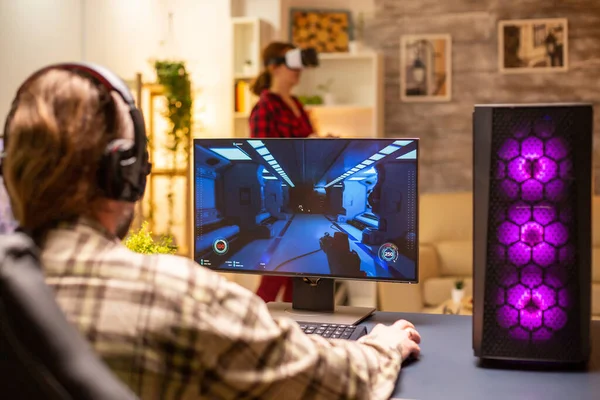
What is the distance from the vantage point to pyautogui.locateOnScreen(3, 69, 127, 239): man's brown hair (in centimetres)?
94

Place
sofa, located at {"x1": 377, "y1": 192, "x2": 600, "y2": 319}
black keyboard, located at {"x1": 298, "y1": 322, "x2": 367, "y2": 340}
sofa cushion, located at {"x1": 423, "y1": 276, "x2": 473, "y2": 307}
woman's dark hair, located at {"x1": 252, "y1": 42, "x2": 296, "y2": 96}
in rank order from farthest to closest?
sofa cushion, located at {"x1": 423, "y1": 276, "x2": 473, "y2": 307} < sofa, located at {"x1": 377, "y1": 192, "x2": 600, "y2": 319} < woman's dark hair, located at {"x1": 252, "y1": 42, "x2": 296, "y2": 96} < black keyboard, located at {"x1": 298, "y1": 322, "x2": 367, "y2": 340}

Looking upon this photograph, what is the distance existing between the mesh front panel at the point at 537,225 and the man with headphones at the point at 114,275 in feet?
1.89

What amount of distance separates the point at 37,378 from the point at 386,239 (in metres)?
1.20

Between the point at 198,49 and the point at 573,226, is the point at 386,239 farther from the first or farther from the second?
the point at 198,49

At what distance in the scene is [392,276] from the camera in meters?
1.85

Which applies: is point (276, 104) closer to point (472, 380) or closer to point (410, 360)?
point (410, 360)

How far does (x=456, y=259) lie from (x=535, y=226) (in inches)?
130

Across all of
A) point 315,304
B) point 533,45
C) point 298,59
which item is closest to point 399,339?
point 315,304

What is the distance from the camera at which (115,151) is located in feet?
3.27

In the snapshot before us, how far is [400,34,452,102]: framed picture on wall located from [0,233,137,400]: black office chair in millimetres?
5239

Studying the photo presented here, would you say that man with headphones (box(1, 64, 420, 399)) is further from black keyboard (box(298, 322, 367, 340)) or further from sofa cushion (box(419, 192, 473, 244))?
sofa cushion (box(419, 192, 473, 244))

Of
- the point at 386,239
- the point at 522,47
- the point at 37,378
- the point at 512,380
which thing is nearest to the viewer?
the point at 37,378

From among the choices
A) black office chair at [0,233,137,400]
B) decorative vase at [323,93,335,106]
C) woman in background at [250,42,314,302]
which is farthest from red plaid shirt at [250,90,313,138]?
black office chair at [0,233,137,400]

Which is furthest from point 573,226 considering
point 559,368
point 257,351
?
point 257,351
